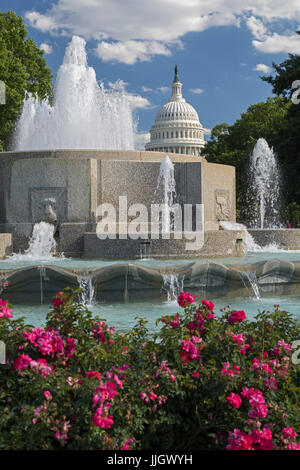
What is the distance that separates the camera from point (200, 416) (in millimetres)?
2863

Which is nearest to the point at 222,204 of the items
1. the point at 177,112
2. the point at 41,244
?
the point at 41,244

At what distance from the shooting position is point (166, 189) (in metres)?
13.9

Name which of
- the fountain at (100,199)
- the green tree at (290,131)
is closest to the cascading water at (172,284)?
the fountain at (100,199)

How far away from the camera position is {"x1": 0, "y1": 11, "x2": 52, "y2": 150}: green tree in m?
27.9

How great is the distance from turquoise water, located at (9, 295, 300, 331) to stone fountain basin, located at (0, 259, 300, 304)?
0.15 m

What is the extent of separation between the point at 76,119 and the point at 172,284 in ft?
40.5

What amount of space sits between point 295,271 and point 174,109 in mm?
111268

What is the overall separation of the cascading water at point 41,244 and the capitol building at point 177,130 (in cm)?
9369

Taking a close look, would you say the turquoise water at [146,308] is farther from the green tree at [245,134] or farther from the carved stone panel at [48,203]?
the green tree at [245,134]

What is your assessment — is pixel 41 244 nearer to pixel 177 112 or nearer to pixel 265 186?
pixel 265 186

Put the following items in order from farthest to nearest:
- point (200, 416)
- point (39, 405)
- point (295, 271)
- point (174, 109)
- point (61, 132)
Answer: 1. point (174, 109)
2. point (61, 132)
3. point (295, 271)
4. point (200, 416)
5. point (39, 405)

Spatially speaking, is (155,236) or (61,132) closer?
(155,236)

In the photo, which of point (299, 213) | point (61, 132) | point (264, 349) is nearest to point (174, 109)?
point (299, 213)

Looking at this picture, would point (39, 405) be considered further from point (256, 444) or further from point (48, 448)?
point (256, 444)
